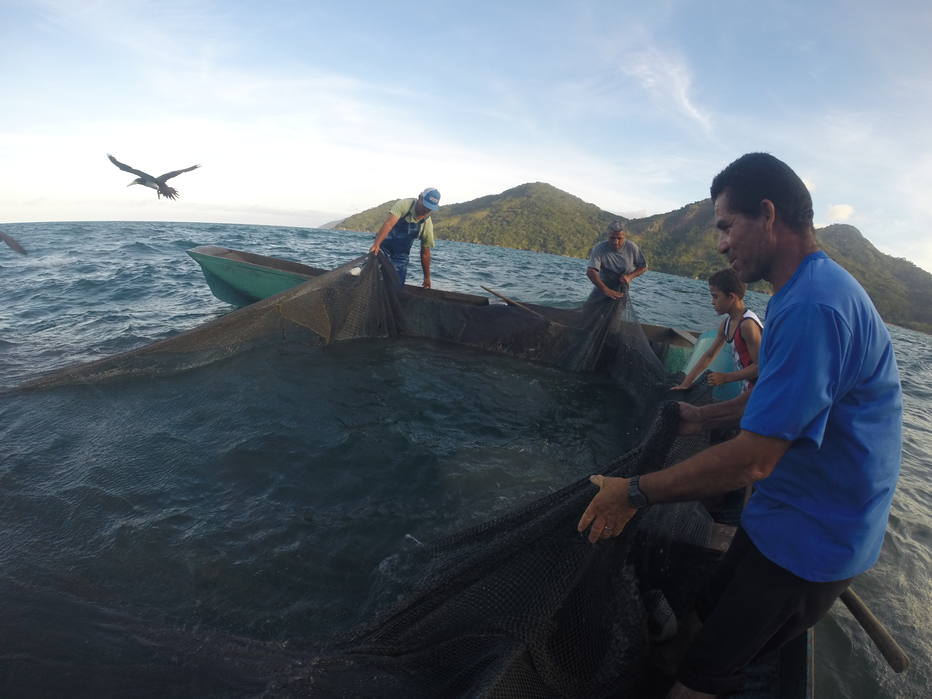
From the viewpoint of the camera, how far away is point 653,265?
87.2 m

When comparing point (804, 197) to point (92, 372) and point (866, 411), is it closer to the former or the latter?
point (866, 411)

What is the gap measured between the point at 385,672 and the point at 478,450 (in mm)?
3268

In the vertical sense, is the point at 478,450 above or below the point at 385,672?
below

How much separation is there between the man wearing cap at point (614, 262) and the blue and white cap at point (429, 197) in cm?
292

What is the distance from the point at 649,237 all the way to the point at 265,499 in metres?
105

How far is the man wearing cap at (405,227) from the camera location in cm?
752

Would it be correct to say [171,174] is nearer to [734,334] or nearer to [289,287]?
[289,287]

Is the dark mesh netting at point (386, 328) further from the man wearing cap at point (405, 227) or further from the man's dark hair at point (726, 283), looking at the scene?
the man's dark hair at point (726, 283)

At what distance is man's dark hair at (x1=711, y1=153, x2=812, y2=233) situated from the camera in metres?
1.61

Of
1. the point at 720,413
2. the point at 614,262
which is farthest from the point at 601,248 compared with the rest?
the point at 720,413

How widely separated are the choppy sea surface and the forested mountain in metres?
42.5

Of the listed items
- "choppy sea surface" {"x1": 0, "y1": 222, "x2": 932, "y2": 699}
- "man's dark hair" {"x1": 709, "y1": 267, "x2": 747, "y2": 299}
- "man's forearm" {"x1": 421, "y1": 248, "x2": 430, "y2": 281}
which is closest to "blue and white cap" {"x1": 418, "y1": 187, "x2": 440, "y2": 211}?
"man's forearm" {"x1": 421, "y1": 248, "x2": 430, "y2": 281}

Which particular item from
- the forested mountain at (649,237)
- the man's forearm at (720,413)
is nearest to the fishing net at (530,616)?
the man's forearm at (720,413)

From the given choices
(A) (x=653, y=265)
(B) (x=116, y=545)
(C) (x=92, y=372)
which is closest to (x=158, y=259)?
(C) (x=92, y=372)
